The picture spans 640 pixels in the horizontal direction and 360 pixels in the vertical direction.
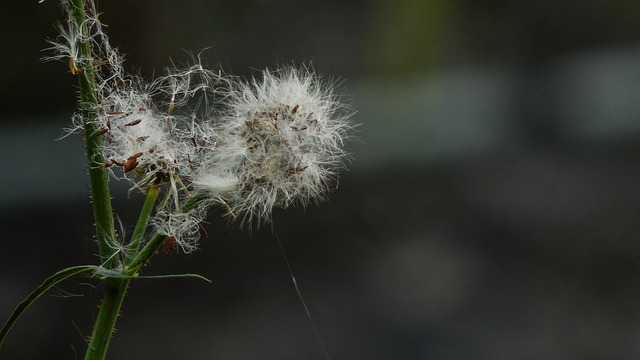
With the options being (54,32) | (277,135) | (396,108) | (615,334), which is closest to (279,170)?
(277,135)

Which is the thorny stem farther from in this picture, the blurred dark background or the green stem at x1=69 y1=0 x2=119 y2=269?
the blurred dark background

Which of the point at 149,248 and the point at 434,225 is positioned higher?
the point at 149,248

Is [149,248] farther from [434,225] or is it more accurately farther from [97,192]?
[434,225]

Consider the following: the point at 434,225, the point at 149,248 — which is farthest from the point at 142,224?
the point at 434,225

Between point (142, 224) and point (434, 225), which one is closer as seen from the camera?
point (142, 224)

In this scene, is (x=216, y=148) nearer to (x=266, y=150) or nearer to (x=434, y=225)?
(x=266, y=150)

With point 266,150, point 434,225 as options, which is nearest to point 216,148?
point 266,150
